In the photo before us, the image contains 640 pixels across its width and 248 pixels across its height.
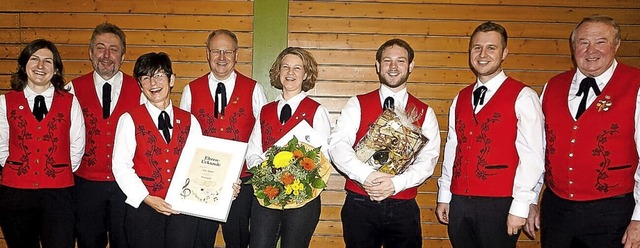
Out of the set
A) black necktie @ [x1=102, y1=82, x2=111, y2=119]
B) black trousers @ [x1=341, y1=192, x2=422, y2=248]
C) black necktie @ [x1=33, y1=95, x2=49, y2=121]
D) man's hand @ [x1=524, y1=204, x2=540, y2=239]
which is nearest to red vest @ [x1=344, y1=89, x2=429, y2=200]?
black trousers @ [x1=341, y1=192, x2=422, y2=248]

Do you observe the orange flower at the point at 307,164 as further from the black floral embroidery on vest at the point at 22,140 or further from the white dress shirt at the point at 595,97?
the black floral embroidery on vest at the point at 22,140

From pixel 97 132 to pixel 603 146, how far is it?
3284 mm

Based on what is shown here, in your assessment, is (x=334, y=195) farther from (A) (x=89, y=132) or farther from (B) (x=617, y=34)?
(B) (x=617, y=34)

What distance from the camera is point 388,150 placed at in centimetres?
299

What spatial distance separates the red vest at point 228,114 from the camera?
3578 mm

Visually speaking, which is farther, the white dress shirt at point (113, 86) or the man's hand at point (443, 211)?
the white dress shirt at point (113, 86)

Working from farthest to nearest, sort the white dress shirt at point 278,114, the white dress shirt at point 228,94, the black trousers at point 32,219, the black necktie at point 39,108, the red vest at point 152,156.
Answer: the white dress shirt at point 228,94 → the white dress shirt at point 278,114 → the black necktie at point 39,108 → the black trousers at point 32,219 → the red vest at point 152,156

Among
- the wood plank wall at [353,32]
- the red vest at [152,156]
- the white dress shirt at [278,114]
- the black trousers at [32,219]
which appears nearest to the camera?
the red vest at [152,156]

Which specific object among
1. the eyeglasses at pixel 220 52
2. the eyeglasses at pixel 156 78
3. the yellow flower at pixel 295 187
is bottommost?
the yellow flower at pixel 295 187

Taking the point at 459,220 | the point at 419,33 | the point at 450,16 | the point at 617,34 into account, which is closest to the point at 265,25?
the point at 419,33

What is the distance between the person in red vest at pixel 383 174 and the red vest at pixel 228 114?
73 cm

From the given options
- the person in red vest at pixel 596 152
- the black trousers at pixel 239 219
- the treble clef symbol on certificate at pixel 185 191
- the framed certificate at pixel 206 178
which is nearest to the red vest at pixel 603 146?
the person in red vest at pixel 596 152

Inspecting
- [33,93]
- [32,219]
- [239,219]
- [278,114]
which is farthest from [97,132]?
[278,114]

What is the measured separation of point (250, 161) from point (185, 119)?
0.52m
